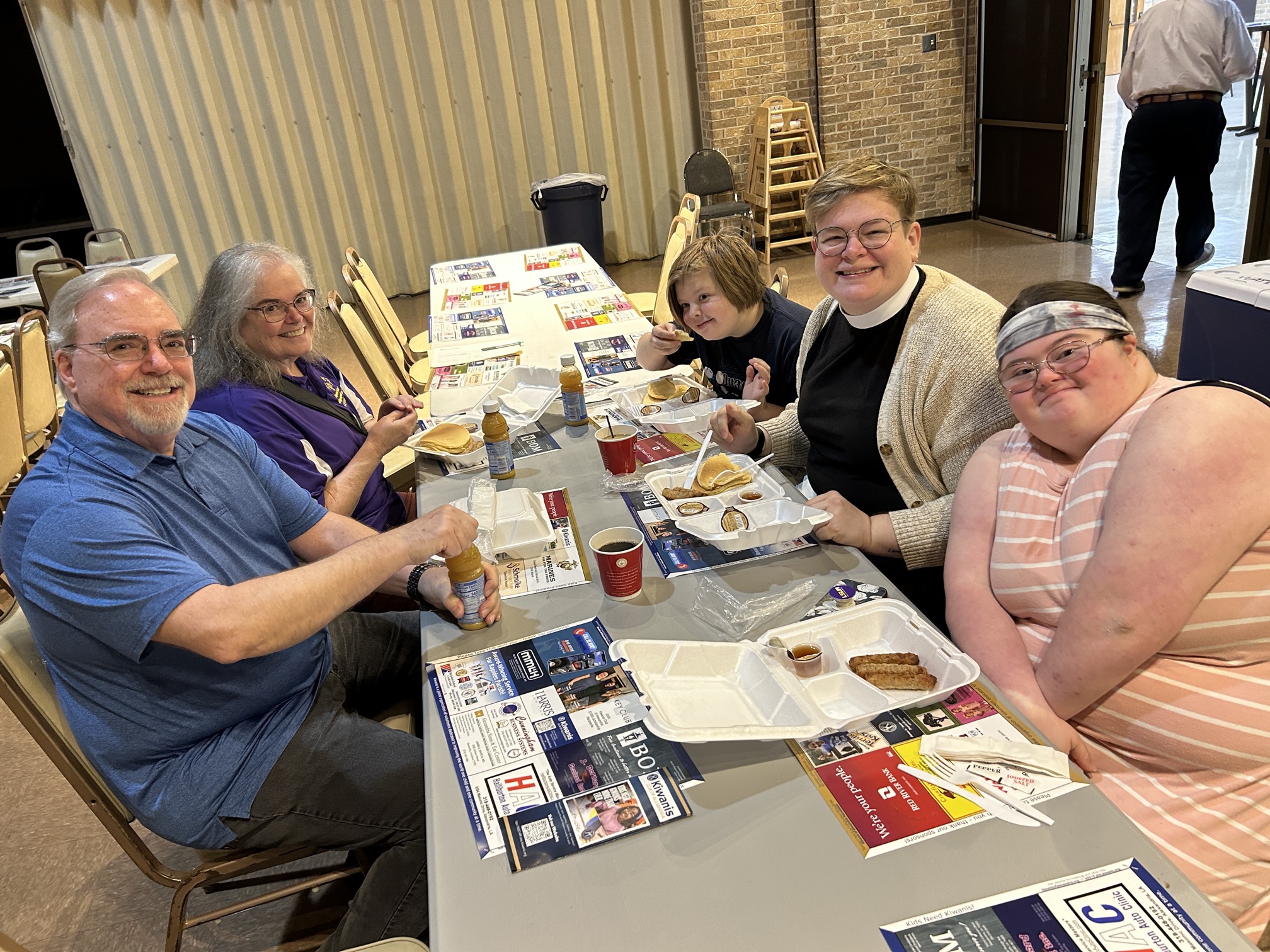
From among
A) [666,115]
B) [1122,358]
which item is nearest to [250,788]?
[1122,358]

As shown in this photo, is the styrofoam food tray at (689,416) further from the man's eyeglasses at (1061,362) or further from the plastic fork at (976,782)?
the plastic fork at (976,782)

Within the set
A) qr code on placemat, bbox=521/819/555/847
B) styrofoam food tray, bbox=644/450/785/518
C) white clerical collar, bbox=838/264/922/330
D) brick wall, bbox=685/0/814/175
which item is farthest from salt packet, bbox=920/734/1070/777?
brick wall, bbox=685/0/814/175

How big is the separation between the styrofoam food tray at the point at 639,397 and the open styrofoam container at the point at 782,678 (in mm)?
A: 1153

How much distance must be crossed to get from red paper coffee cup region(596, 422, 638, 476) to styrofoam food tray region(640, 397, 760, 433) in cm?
26

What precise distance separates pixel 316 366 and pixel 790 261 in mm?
Result: 5382

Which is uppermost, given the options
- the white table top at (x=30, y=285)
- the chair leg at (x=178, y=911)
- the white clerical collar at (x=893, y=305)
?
the white clerical collar at (x=893, y=305)

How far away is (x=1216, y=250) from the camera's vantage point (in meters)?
5.83

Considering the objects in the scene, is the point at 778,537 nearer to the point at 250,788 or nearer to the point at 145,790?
the point at 250,788

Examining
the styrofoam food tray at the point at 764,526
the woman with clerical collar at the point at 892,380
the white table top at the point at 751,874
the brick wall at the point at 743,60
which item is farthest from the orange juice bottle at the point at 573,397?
the brick wall at the point at 743,60

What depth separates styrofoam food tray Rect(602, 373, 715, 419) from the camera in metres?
2.46

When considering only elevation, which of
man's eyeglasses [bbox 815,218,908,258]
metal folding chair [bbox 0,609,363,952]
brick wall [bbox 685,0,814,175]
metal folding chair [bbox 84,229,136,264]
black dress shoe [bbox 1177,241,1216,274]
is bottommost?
black dress shoe [bbox 1177,241,1216,274]

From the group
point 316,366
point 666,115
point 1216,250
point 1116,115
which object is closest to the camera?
point 316,366

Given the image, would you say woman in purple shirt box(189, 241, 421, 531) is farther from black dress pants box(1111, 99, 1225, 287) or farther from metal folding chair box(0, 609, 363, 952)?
black dress pants box(1111, 99, 1225, 287)

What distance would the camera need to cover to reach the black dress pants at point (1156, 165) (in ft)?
16.4
